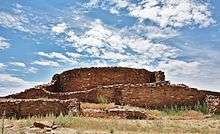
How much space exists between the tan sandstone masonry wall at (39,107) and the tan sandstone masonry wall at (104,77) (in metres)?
7.70

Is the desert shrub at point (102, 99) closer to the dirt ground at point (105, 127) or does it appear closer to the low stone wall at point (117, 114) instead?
the low stone wall at point (117, 114)

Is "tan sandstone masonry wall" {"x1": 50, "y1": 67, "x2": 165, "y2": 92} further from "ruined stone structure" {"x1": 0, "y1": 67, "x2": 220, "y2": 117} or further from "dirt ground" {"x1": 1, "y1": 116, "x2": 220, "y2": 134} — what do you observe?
"dirt ground" {"x1": 1, "y1": 116, "x2": 220, "y2": 134}

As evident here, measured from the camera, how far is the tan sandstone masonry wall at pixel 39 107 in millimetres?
23250

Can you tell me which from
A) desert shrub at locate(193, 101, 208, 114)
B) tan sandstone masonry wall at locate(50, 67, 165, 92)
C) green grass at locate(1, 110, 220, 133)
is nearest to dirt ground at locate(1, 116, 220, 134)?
green grass at locate(1, 110, 220, 133)

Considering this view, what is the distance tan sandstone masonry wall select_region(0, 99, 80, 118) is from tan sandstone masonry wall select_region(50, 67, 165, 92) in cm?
770

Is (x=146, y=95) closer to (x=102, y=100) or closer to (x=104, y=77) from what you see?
(x=102, y=100)

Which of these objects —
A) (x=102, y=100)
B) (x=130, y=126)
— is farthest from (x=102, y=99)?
(x=130, y=126)

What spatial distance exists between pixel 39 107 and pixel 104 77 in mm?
8455

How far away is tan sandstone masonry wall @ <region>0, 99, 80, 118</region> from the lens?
23.2 metres

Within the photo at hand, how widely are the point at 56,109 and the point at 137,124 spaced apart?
20.7 ft

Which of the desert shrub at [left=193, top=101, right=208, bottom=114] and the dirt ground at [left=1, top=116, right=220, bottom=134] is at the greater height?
the desert shrub at [left=193, top=101, right=208, bottom=114]

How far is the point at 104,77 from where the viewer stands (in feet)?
102

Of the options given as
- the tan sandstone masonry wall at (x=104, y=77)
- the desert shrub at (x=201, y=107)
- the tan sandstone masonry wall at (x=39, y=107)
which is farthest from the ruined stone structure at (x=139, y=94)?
the tan sandstone masonry wall at (x=39, y=107)

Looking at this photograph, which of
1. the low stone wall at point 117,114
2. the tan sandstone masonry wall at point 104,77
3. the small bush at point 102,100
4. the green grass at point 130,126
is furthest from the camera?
the tan sandstone masonry wall at point 104,77
